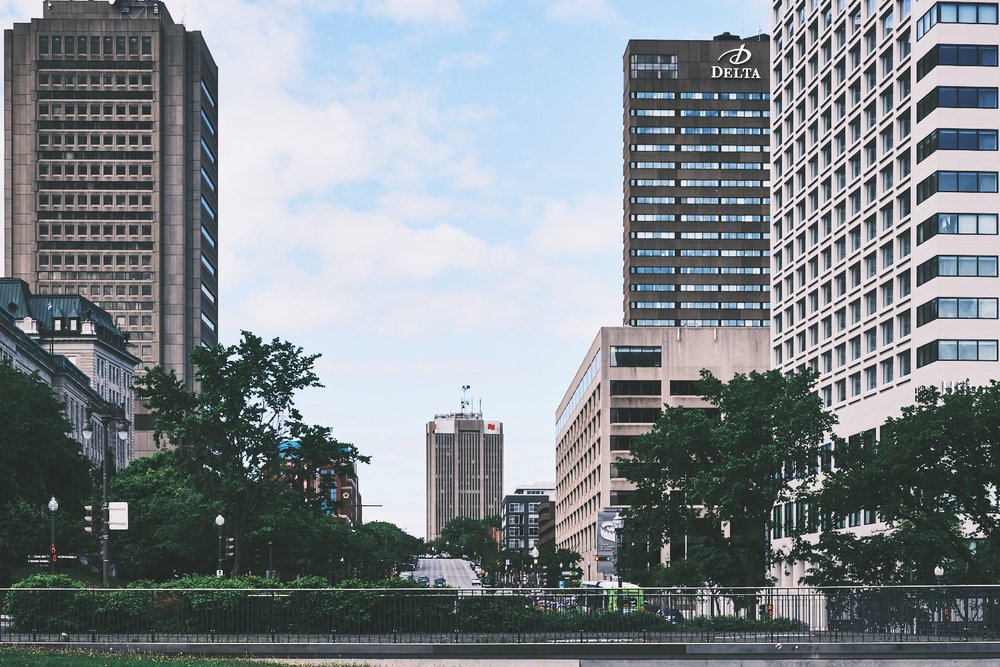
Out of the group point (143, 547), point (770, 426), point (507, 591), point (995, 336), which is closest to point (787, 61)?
point (995, 336)

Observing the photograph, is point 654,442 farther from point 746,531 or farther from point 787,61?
point 787,61

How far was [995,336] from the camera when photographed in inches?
3450

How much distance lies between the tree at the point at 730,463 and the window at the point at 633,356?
273ft

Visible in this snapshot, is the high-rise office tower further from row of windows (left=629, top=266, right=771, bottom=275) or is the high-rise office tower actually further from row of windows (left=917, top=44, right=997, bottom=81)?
row of windows (left=917, top=44, right=997, bottom=81)

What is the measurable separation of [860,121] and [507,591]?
7194 centimetres

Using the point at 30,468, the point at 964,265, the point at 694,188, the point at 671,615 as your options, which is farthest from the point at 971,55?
the point at 694,188

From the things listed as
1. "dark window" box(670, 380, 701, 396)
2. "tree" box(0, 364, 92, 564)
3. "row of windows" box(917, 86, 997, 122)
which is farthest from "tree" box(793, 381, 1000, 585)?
"dark window" box(670, 380, 701, 396)

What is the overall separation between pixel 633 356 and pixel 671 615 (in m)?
124

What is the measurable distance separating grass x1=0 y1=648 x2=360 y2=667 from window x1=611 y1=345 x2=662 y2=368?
128 m

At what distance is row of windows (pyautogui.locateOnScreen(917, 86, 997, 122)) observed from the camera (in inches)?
3506

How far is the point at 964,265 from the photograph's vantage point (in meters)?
88.9

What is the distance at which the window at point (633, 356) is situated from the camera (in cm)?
16275

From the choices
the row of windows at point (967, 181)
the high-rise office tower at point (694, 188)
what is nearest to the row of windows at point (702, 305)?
the high-rise office tower at point (694, 188)

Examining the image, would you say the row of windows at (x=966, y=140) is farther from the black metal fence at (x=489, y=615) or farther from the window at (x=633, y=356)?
the window at (x=633, y=356)
